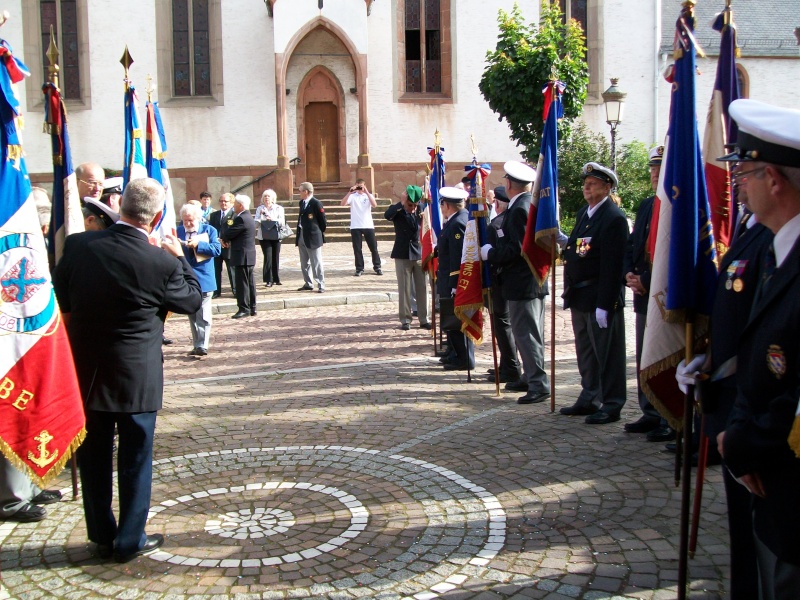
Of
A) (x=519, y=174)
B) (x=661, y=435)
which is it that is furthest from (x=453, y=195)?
(x=661, y=435)

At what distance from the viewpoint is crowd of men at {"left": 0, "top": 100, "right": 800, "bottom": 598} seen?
9.59ft

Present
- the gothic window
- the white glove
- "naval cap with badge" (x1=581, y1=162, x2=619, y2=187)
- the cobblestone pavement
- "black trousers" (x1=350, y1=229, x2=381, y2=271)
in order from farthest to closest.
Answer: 1. the gothic window
2. "black trousers" (x1=350, y1=229, x2=381, y2=271)
3. "naval cap with badge" (x1=581, y1=162, x2=619, y2=187)
4. the cobblestone pavement
5. the white glove

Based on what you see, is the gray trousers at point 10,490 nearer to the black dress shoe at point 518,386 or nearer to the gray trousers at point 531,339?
the gray trousers at point 531,339

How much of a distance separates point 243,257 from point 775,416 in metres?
11.4

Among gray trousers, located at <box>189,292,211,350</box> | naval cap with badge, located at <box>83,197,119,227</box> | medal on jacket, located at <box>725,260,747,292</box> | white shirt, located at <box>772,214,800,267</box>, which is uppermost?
naval cap with badge, located at <box>83,197,119,227</box>

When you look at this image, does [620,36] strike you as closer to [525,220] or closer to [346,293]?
[346,293]

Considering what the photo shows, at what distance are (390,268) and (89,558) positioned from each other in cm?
1476

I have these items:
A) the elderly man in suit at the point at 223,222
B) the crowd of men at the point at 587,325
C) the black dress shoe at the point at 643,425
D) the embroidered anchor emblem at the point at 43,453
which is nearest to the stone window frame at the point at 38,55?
the elderly man in suit at the point at 223,222

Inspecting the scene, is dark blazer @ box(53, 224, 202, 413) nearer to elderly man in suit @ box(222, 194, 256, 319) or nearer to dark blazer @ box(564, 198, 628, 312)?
dark blazer @ box(564, 198, 628, 312)

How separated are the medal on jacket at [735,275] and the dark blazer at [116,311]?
288 centimetres

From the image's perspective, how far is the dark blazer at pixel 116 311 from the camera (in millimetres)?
4574

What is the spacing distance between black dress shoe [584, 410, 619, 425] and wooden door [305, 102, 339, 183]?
71.9ft

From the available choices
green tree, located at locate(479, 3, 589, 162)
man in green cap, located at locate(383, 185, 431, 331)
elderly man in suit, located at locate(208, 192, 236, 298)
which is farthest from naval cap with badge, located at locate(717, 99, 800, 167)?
green tree, located at locate(479, 3, 589, 162)

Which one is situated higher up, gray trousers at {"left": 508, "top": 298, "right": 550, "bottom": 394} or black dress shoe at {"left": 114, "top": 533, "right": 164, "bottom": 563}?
gray trousers at {"left": 508, "top": 298, "right": 550, "bottom": 394}
